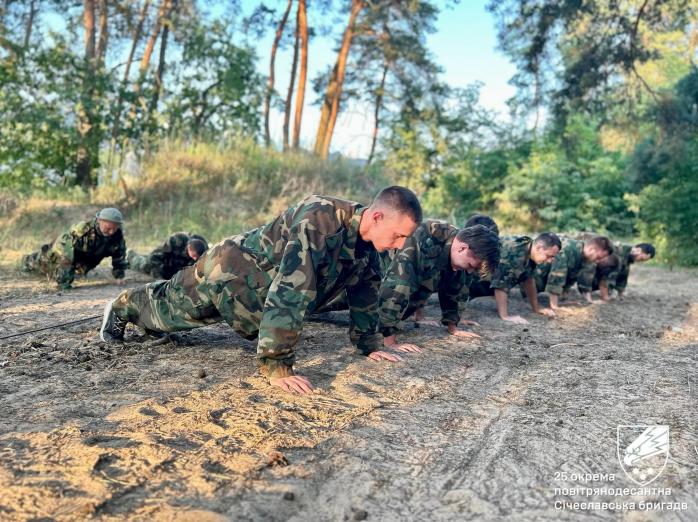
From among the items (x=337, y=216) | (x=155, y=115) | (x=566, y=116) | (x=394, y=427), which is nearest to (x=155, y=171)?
(x=155, y=115)

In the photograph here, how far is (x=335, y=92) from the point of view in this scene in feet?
59.1

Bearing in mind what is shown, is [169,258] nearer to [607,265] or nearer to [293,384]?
[293,384]

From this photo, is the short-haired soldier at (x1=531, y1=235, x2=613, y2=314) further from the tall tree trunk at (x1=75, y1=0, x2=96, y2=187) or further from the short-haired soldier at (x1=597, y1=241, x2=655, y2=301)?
the tall tree trunk at (x1=75, y1=0, x2=96, y2=187)

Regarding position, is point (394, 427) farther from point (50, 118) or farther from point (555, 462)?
point (50, 118)

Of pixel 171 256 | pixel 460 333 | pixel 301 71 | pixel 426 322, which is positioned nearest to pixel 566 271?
pixel 426 322

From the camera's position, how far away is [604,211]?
59.4 ft

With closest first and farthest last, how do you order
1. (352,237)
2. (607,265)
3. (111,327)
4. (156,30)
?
(352,237) → (111,327) → (607,265) → (156,30)

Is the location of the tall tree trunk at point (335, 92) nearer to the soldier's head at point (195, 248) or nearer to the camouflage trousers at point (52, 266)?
the camouflage trousers at point (52, 266)

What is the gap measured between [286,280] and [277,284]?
5 centimetres

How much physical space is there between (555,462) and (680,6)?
32.0 ft

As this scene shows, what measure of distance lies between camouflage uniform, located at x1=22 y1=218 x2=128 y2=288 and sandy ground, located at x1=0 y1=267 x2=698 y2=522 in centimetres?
201

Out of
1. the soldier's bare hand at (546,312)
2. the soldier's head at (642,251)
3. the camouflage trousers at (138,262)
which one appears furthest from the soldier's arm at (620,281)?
the camouflage trousers at (138,262)

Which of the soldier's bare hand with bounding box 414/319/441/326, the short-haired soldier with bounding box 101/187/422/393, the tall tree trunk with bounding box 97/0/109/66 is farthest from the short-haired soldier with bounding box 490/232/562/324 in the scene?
the tall tree trunk with bounding box 97/0/109/66

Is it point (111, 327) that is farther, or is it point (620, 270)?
point (620, 270)
